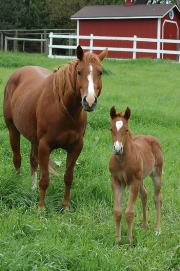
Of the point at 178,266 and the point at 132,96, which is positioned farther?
the point at 132,96

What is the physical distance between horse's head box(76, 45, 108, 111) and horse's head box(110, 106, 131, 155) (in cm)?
33

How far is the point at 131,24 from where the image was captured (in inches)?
1152

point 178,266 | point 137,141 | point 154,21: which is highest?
point 154,21

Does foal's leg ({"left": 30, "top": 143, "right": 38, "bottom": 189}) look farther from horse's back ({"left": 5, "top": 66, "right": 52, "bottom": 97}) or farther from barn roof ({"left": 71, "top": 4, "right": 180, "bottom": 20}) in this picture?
barn roof ({"left": 71, "top": 4, "right": 180, "bottom": 20})

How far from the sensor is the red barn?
28375mm

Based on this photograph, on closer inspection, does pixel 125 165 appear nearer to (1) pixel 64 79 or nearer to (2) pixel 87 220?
(2) pixel 87 220

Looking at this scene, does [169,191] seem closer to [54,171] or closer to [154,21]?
[54,171]

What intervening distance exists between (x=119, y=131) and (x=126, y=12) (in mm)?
26863

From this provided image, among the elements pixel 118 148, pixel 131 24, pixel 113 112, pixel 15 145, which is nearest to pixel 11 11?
pixel 131 24

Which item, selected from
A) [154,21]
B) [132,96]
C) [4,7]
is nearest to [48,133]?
[132,96]

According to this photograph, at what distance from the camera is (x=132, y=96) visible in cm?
1249

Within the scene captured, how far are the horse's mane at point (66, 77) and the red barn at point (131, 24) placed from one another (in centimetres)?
2278

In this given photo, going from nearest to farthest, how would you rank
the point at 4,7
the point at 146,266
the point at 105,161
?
1. the point at 146,266
2. the point at 105,161
3. the point at 4,7

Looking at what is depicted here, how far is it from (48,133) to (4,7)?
32121 mm
